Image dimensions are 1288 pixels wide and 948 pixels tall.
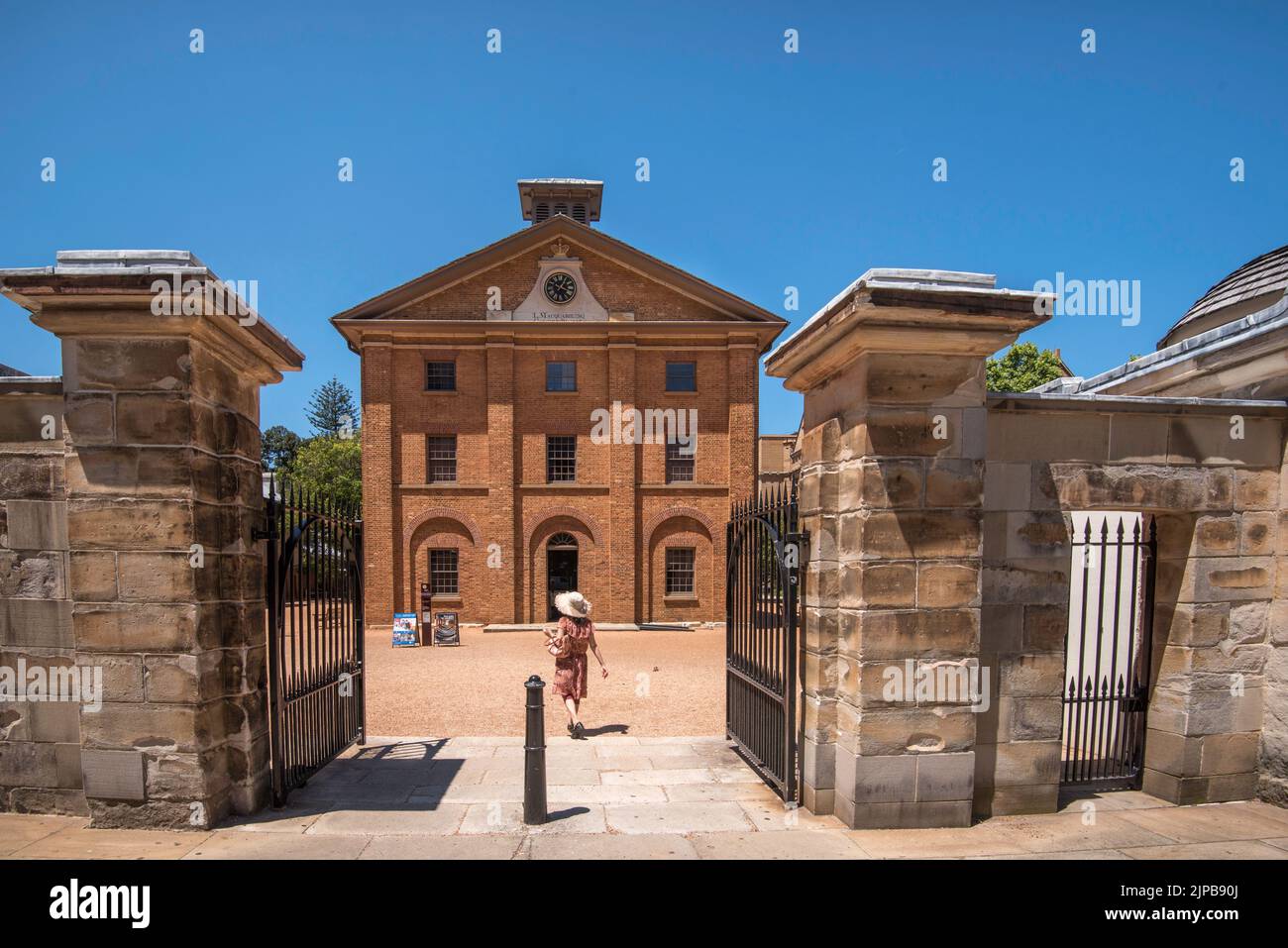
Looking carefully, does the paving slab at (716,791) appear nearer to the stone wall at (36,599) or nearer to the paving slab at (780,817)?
the paving slab at (780,817)

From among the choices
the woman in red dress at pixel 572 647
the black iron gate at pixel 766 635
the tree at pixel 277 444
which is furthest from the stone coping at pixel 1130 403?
the tree at pixel 277 444

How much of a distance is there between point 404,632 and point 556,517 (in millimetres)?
5491

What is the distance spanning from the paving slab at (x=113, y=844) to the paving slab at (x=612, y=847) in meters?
2.20

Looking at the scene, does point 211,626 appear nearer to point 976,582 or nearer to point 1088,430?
point 976,582

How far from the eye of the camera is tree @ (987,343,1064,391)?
1046 inches

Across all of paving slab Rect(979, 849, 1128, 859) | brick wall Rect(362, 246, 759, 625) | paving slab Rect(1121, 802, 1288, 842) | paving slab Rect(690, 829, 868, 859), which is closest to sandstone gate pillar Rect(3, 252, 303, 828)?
paving slab Rect(690, 829, 868, 859)

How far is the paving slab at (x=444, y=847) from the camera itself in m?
4.24

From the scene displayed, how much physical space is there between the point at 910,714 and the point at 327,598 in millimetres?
5011

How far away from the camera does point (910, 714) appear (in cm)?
454

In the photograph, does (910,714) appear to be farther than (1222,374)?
No

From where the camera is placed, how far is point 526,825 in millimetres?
4754

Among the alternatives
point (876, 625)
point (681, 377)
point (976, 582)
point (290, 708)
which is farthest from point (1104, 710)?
point (681, 377)

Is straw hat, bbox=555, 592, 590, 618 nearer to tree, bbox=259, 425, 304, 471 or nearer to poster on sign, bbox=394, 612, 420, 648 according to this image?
poster on sign, bbox=394, 612, 420, 648

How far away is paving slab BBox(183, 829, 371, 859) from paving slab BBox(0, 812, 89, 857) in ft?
3.45
